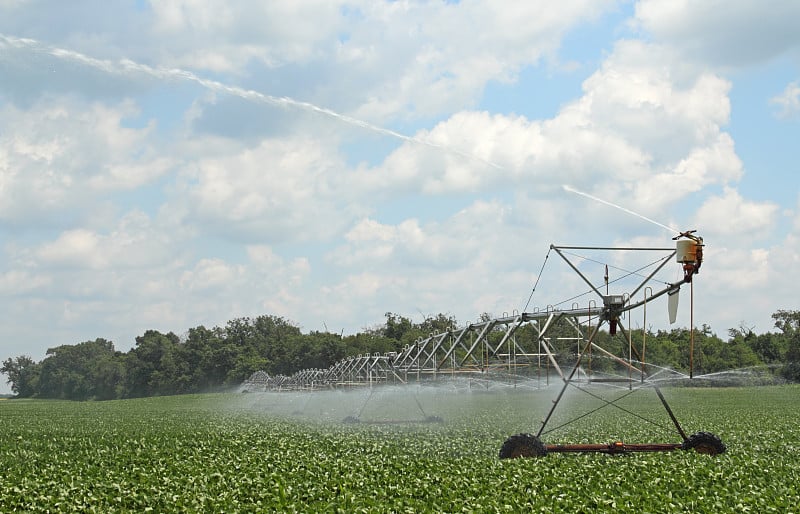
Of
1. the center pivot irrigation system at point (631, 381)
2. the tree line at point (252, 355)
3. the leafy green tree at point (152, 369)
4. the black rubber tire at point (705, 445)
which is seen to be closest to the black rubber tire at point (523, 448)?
the center pivot irrigation system at point (631, 381)

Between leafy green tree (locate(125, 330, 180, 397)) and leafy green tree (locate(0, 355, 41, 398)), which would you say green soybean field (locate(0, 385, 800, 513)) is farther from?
leafy green tree (locate(0, 355, 41, 398))

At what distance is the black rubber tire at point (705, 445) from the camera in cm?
1791

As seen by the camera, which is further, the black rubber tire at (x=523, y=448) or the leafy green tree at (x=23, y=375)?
the leafy green tree at (x=23, y=375)

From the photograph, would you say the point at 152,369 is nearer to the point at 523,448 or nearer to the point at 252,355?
the point at 252,355

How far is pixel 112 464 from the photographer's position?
18.7 meters

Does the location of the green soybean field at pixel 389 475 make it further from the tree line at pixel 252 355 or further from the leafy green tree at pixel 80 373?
the leafy green tree at pixel 80 373

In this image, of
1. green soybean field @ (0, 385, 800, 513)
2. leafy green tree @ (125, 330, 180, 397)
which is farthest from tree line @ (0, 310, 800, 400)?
green soybean field @ (0, 385, 800, 513)

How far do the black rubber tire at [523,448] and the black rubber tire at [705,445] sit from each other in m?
3.26

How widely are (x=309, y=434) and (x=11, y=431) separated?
14.5 meters

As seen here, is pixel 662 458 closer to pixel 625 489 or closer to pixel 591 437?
pixel 625 489

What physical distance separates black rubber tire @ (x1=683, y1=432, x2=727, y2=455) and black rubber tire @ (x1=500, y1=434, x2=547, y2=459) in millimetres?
3265

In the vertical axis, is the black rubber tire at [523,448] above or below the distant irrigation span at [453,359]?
below

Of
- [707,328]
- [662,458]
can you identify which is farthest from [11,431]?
[707,328]

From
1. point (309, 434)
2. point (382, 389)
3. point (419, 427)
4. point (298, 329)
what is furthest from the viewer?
point (298, 329)
